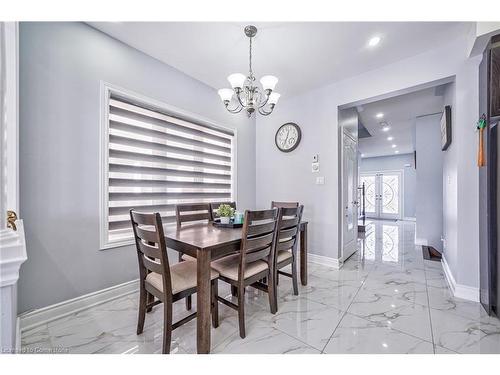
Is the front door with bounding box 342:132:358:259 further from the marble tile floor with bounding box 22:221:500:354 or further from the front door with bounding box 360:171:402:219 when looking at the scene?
the front door with bounding box 360:171:402:219

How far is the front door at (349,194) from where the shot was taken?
10.9 feet

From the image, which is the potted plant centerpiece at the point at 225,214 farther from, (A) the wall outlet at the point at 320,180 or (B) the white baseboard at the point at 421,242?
(B) the white baseboard at the point at 421,242

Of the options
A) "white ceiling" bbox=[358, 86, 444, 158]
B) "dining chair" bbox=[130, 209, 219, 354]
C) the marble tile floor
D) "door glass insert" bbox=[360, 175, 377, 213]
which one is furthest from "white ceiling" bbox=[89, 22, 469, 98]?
"door glass insert" bbox=[360, 175, 377, 213]

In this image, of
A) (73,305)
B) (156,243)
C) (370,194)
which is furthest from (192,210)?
(370,194)

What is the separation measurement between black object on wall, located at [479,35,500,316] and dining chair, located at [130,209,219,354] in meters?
2.32

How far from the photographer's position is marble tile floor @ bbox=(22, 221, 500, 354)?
1.50 metres

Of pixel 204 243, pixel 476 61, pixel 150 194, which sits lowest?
pixel 204 243

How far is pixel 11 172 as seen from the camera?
59.8 inches

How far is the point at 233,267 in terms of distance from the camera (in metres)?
1.79

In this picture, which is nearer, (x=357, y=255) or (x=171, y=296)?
(x=171, y=296)

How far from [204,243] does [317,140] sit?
2503 mm

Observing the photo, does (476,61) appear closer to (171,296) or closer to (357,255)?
(357,255)

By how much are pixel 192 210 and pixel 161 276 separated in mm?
1039
